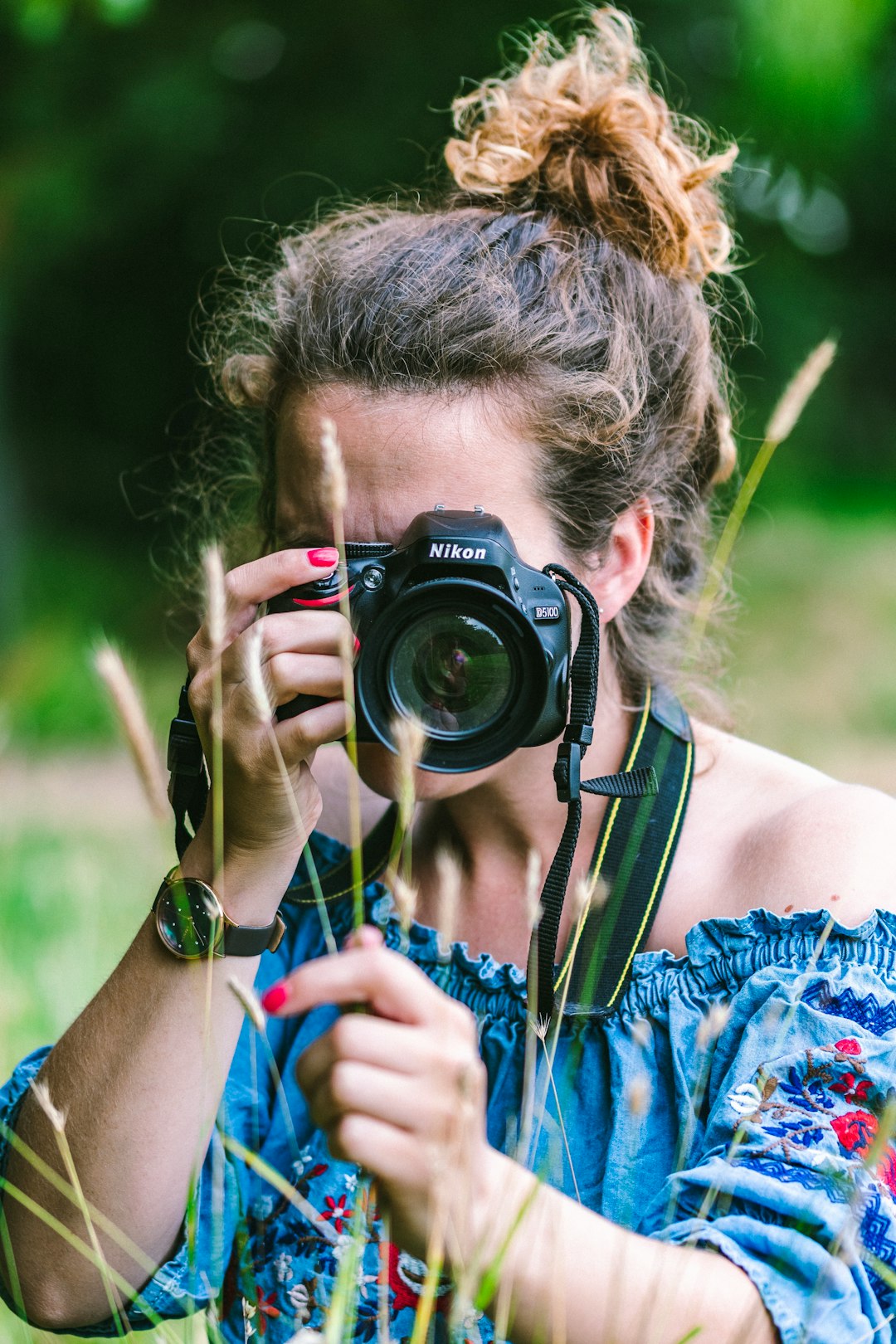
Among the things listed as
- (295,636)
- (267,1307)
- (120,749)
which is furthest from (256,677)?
(120,749)

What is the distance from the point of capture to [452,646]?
1.17 m

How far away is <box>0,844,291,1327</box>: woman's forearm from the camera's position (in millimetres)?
1168

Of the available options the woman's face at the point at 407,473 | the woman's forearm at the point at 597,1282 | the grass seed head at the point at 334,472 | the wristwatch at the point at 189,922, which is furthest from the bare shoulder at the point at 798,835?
the grass seed head at the point at 334,472

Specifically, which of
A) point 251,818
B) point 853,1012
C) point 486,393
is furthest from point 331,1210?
point 486,393

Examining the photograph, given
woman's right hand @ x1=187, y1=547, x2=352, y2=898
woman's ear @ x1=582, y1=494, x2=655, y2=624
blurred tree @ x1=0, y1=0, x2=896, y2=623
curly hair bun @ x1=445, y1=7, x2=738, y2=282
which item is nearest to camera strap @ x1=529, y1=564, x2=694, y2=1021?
woman's ear @ x1=582, y1=494, x2=655, y2=624

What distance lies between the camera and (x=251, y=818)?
113cm

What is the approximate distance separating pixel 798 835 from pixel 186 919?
0.55 metres

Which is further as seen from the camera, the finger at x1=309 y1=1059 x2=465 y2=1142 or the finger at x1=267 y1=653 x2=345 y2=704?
the finger at x1=267 y1=653 x2=345 y2=704

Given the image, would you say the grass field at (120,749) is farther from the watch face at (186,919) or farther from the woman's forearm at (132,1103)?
the watch face at (186,919)

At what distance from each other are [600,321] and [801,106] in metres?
1.70

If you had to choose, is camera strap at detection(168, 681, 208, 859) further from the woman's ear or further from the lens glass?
the woman's ear

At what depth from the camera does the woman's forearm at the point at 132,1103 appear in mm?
1168

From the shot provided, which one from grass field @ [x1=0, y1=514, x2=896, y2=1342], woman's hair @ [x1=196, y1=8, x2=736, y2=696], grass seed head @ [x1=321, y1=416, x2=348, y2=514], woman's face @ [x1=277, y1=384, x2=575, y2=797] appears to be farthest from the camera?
grass field @ [x1=0, y1=514, x2=896, y2=1342]

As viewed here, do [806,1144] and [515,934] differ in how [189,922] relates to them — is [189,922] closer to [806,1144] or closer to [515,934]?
[515,934]
